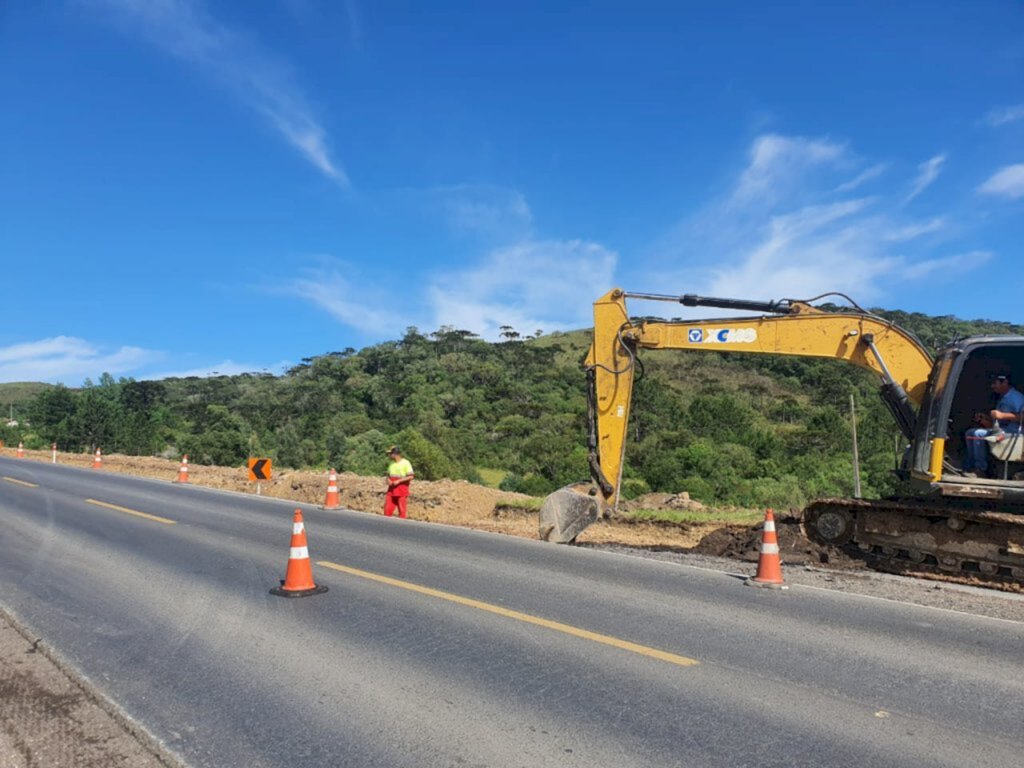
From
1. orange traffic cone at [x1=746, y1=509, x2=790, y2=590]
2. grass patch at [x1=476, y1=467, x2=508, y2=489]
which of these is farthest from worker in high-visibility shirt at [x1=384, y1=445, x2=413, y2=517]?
grass patch at [x1=476, y1=467, x2=508, y2=489]

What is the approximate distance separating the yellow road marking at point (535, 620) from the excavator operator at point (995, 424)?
587 cm

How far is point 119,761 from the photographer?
13.3 ft

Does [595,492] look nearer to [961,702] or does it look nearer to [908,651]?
[908,651]

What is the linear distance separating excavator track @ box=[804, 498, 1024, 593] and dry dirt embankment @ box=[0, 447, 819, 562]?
0.58 meters

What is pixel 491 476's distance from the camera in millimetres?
45500

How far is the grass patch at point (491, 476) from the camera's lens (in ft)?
139

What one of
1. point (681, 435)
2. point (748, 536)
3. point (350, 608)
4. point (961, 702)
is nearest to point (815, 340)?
point (748, 536)

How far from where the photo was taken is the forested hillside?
37250 millimetres

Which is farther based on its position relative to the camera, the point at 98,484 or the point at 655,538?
the point at 98,484

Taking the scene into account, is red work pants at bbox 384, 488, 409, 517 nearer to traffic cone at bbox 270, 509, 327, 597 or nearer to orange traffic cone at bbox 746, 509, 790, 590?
traffic cone at bbox 270, 509, 327, 597

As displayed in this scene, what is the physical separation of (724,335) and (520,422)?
4815 cm

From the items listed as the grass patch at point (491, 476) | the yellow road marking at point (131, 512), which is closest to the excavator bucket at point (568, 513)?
the yellow road marking at point (131, 512)

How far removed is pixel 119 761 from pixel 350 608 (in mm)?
3260

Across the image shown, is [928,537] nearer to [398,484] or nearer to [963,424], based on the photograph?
[963,424]
